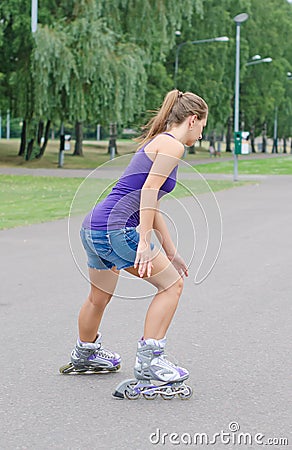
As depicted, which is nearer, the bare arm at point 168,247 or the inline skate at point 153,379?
the inline skate at point 153,379

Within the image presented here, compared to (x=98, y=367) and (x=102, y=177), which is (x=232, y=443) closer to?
(x=98, y=367)

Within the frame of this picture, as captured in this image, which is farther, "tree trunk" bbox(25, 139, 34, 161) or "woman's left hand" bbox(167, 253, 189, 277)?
"tree trunk" bbox(25, 139, 34, 161)

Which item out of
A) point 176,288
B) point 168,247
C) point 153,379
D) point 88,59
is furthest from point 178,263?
point 88,59

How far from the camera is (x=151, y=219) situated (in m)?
4.96

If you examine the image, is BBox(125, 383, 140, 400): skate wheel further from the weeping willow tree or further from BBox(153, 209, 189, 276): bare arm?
the weeping willow tree

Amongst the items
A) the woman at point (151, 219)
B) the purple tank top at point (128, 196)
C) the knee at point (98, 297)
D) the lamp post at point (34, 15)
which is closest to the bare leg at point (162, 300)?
the woman at point (151, 219)

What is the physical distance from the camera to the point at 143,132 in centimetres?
533

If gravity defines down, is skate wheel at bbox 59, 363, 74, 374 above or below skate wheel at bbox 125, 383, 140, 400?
below

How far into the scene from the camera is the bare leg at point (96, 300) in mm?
5383

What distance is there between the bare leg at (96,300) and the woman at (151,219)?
16 cm

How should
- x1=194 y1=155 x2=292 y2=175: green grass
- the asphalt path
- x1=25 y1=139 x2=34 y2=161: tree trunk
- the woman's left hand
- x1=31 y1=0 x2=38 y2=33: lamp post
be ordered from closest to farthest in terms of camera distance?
the asphalt path → the woman's left hand → x1=31 y1=0 x2=38 y2=33: lamp post → x1=194 y1=155 x2=292 y2=175: green grass → x1=25 y1=139 x2=34 y2=161: tree trunk

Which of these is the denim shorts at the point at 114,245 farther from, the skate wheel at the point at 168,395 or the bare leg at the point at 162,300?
the skate wheel at the point at 168,395

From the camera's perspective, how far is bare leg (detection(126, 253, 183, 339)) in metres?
5.12

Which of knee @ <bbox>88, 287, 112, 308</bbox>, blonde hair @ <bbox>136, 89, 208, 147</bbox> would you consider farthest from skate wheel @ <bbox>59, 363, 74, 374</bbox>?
blonde hair @ <bbox>136, 89, 208, 147</bbox>
